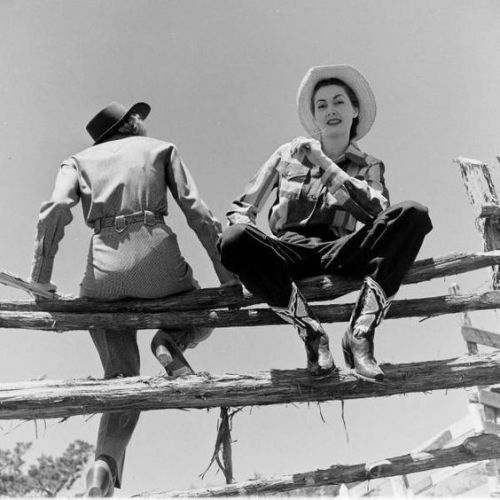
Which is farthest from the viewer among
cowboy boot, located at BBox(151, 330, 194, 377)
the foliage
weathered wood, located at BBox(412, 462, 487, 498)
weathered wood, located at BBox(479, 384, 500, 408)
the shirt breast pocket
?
the foliage

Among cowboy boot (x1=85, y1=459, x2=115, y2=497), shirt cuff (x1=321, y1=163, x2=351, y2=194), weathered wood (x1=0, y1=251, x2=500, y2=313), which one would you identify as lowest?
cowboy boot (x1=85, y1=459, x2=115, y2=497)

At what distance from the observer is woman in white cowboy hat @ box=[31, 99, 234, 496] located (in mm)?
3219

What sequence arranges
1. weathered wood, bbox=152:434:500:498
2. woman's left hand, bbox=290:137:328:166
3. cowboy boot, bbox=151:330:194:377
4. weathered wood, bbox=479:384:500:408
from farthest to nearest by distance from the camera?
1. weathered wood, bbox=479:384:500:408
2. woman's left hand, bbox=290:137:328:166
3. weathered wood, bbox=152:434:500:498
4. cowboy boot, bbox=151:330:194:377

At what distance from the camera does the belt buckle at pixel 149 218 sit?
3.34m

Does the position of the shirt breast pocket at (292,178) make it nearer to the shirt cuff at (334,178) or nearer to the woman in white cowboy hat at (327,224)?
the woman in white cowboy hat at (327,224)

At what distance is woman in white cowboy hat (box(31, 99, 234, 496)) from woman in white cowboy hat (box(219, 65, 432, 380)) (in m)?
0.40

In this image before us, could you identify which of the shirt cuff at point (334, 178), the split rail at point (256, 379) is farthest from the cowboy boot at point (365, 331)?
the shirt cuff at point (334, 178)

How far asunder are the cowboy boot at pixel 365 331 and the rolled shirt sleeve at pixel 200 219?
84 cm

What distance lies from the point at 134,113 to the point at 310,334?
6.55 feet

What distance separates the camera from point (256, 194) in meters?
3.50

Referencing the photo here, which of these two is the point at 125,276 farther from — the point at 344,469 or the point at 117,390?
the point at 344,469

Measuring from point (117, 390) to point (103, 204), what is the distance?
1.12 m

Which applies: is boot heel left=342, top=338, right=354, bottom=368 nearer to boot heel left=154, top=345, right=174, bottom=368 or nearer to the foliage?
boot heel left=154, top=345, right=174, bottom=368

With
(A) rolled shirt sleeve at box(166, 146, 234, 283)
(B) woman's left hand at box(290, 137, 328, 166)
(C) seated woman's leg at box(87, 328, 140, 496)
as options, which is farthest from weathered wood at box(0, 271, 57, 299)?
(B) woman's left hand at box(290, 137, 328, 166)
